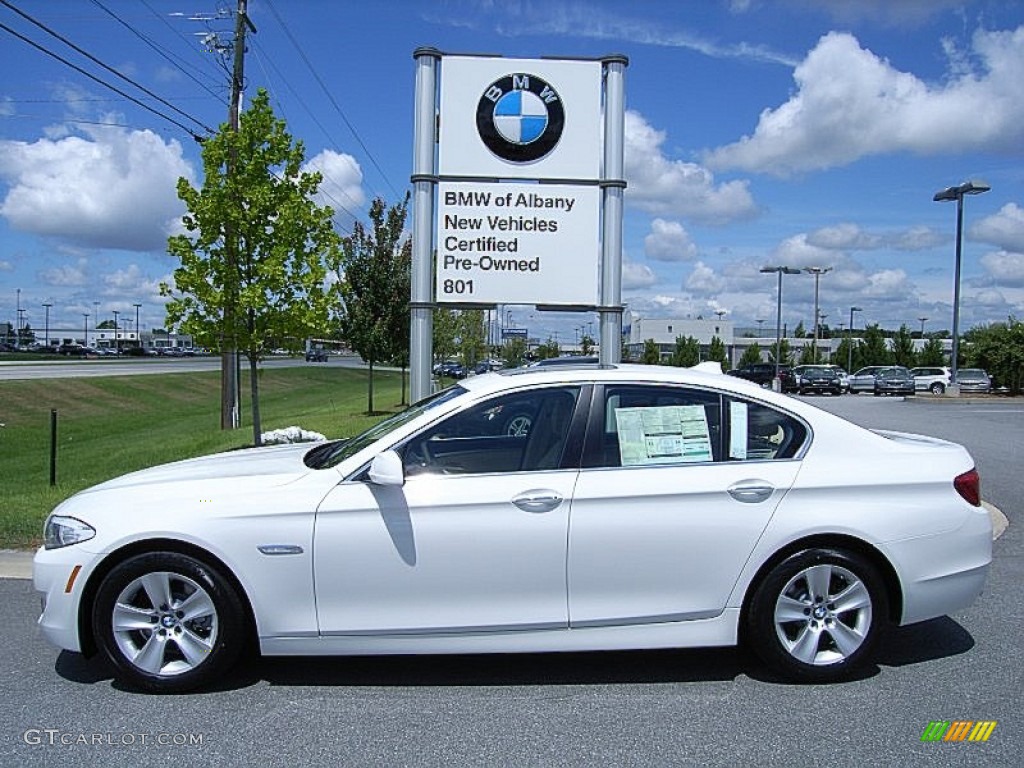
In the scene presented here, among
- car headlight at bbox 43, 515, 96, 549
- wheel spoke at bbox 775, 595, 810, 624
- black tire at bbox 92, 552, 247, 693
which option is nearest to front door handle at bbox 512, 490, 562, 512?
wheel spoke at bbox 775, 595, 810, 624

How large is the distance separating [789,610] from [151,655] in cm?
313

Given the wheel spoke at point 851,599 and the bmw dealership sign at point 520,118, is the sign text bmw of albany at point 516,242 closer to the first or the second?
the bmw dealership sign at point 520,118

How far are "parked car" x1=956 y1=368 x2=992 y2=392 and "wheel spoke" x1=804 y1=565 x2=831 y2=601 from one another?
4054cm

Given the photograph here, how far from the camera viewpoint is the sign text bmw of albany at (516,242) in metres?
9.96

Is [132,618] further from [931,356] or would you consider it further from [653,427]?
[931,356]

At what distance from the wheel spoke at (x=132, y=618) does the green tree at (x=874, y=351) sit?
67077mm

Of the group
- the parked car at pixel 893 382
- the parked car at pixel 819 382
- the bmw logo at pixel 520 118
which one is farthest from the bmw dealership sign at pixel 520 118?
the parked car at pixel 893 382

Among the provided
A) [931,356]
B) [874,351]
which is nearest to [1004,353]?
[874,351]

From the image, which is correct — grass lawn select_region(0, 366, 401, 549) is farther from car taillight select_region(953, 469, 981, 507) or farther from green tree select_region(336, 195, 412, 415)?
car taillight select_region(953, 469, 981, 507)

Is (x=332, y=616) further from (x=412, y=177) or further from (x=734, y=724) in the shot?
(x=412, y=177)

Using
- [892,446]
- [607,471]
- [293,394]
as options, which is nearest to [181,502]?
[607,471]

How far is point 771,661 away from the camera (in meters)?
4.50

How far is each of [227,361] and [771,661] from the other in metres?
17.5

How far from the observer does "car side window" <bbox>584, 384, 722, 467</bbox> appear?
4.56 meters
